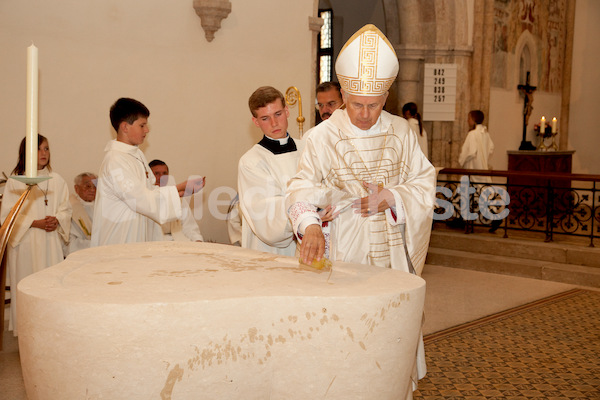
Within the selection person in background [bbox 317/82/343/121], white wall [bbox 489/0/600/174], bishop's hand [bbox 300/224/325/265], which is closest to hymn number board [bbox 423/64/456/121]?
white wall [bbox 489/0/600/174]

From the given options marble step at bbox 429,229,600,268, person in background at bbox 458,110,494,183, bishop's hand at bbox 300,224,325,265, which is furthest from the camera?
person in background at bbox 458,110,494,183

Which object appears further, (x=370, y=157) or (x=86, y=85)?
(x=86, y=85)

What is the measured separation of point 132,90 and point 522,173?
182 inches

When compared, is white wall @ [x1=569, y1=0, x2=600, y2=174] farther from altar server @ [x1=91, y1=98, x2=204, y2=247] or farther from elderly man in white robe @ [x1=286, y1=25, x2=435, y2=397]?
elderly man in white robe @ [x1=286, y1=25, x2=435, y2=397]

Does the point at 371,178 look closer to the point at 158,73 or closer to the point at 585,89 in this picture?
the point at 158,73

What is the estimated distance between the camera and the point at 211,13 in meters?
6.77

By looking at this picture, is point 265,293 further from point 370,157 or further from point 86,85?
point 86,85

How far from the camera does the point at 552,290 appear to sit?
647cm

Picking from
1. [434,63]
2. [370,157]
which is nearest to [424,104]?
[434,63]

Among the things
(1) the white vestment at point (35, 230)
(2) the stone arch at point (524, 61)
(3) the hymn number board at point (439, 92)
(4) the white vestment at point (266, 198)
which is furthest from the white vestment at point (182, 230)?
(2) the stone arch at point (524, 61)

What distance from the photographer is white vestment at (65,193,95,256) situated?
537 centimetres

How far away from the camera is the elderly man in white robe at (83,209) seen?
5.45m

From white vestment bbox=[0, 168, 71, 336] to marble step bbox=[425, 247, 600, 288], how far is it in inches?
180

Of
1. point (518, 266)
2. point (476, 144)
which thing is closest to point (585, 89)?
point (476, 144)
